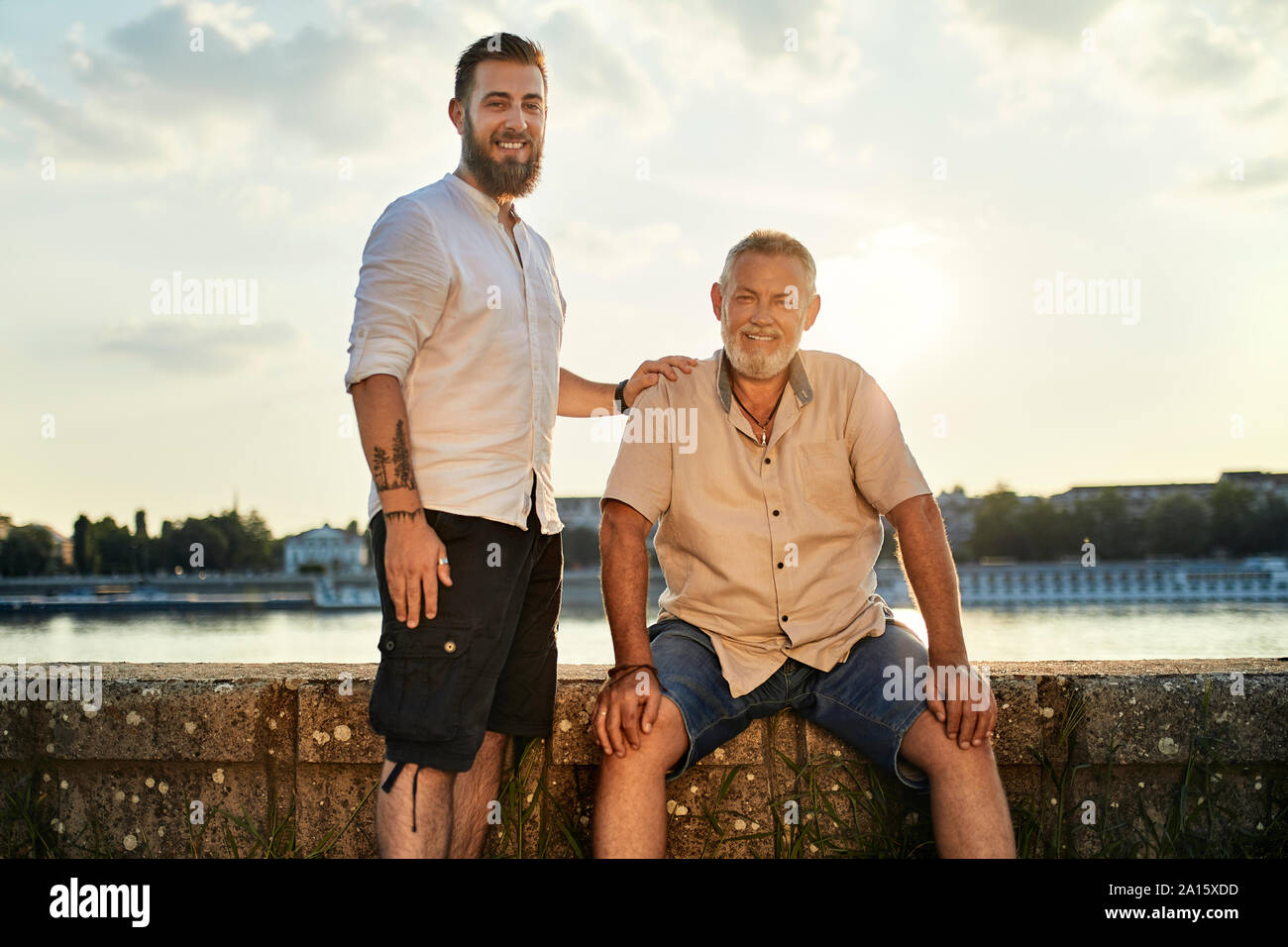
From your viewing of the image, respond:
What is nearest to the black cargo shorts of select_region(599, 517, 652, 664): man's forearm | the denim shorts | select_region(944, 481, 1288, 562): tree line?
select_region(599, 517, 652, 664): man's forearm

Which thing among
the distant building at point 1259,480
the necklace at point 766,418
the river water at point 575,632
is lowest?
the river water at point 575,632

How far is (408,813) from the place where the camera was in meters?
1.99

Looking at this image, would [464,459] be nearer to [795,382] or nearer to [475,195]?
[475,195]

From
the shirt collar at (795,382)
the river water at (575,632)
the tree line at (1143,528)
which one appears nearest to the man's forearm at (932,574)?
the shirt collar at (795,382)

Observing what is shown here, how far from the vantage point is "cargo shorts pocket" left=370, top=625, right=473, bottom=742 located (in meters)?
1.96

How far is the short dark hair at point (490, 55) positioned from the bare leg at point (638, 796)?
5.01ft

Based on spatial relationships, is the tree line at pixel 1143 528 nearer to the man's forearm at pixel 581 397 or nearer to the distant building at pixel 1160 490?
the distant building at pixel 1160 490

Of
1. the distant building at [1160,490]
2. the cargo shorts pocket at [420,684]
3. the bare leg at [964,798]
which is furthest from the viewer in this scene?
the distant building at [1160,490]

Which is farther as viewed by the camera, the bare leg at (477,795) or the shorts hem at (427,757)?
the bare leg at (477,795)

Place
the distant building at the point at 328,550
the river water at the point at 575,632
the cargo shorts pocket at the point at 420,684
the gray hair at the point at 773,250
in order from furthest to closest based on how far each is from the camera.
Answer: the distant building at the point at 328,550 < the river water at the point at 575,632 < the gray hair at the point at 773,250 < the cargo shorts pocket at the point at 420,684

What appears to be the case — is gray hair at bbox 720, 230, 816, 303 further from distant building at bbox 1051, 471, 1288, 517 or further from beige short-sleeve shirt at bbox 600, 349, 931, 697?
distant building at bbox 1051, 471, 1288, 517

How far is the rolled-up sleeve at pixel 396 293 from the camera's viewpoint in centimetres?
199

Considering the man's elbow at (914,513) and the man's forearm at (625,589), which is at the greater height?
the man's elbow at (914,513)
